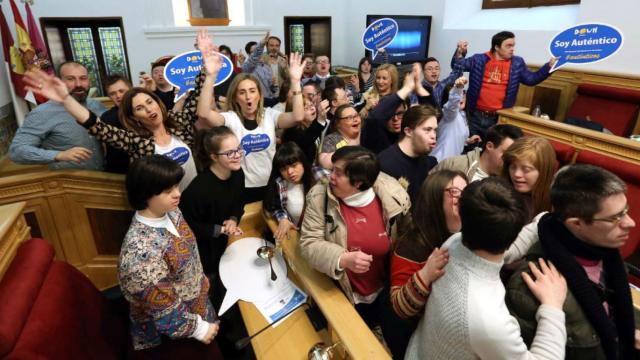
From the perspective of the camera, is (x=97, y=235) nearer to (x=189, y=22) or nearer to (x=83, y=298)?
(x=83, y=298)

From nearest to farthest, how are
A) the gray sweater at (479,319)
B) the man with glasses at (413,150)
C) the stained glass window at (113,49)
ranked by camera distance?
the gray sweater at (479,319) < the man with glasses at (413,150) < the stained glass window at (113,49)

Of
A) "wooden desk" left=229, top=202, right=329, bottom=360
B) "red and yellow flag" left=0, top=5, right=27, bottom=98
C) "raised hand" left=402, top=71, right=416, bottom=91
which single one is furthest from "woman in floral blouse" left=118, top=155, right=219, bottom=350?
"red and yellow flag" left=0, top=5, right=27, bottom=98

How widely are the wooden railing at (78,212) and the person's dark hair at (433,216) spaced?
2.03m

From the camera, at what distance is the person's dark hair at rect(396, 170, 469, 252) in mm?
1297

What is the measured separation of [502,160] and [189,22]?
20.9 feet

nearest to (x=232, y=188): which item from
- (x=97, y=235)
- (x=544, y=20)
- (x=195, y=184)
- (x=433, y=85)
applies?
(x=195, y=184)

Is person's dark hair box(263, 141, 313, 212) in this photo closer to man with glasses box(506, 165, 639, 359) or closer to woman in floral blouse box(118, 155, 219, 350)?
woman in floral blouse box(118, 155, 219, 350)

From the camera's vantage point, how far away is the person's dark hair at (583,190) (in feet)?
3.52

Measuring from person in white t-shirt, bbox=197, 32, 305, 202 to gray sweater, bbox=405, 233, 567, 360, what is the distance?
176 centimetres

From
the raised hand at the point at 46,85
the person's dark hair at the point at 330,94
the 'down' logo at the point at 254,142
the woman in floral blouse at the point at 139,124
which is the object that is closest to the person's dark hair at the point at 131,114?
the woman in floral blouse at the point at 139,124

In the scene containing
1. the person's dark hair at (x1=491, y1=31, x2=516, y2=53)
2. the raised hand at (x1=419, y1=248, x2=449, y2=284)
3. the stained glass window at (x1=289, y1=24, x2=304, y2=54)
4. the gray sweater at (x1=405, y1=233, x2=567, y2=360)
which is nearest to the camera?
the gray sweater at (x1=405, y1=233, x2=567, y2=360)

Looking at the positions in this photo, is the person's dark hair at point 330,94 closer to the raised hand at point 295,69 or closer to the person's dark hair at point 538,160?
the raised hand at point 295,69

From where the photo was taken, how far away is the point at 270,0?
7.04 metres

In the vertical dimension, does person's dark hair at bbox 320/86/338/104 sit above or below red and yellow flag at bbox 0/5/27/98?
below
